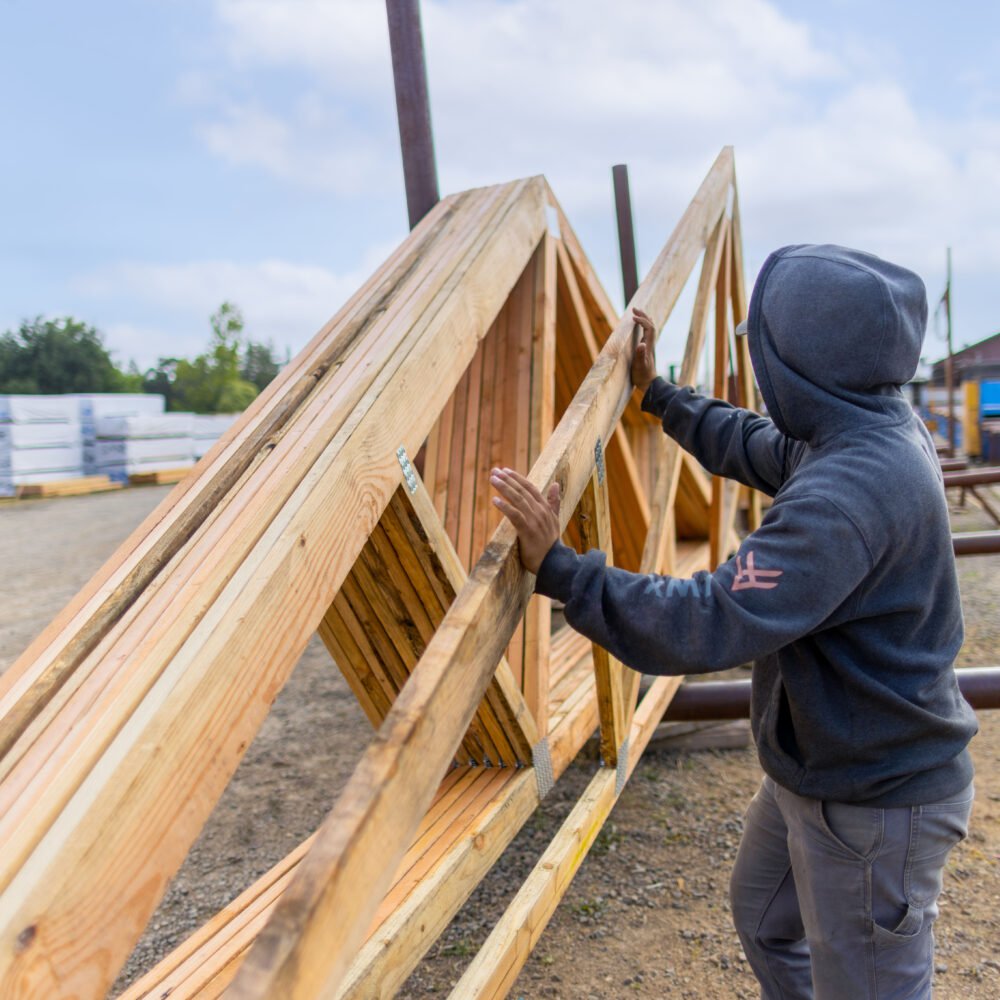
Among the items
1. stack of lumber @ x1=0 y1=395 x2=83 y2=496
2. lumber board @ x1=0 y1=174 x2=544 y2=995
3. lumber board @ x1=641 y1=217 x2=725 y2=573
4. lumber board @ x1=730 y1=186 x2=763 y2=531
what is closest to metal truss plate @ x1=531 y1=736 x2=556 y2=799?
lumber board @ x1=641 y1=217 x2=725 y2=573

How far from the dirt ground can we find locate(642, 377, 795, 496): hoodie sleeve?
1759mm

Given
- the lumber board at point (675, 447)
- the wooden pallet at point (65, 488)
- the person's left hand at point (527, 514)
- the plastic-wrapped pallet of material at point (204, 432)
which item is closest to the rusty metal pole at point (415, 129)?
the lumber board at point (675, 447)

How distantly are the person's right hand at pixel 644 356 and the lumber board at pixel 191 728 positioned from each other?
0.58 m

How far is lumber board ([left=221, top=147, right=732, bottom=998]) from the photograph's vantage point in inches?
37.3

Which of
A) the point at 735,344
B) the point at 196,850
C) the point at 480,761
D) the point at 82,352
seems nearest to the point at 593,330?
the point at 735,344

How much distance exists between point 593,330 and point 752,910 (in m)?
2.67

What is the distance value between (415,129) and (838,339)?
2273 mm

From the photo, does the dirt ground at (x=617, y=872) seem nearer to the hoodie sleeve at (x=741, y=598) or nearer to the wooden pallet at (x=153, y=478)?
the hoodie sleeve at (x=741, y=598)

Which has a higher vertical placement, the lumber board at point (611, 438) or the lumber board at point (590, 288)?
the lumber board at point (590, 288)

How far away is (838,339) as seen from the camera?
64.4 inches

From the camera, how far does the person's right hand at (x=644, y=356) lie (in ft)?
7.77

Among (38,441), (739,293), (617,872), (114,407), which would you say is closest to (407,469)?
(617,872)

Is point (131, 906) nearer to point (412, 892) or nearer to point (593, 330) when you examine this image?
point (412, 892)

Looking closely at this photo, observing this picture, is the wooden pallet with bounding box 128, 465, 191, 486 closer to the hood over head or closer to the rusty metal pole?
the rusty metal pole
